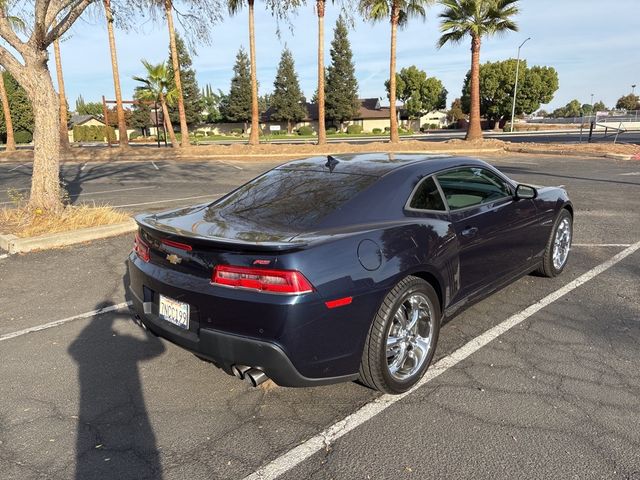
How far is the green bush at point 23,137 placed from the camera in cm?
5659

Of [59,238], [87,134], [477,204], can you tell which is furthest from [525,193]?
[87,134]

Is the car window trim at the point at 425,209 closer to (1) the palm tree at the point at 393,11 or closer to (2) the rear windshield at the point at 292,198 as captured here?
(2) the rear windshield at the point at 292,198

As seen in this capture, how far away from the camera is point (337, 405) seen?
301cm

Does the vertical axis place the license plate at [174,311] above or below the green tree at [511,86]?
below

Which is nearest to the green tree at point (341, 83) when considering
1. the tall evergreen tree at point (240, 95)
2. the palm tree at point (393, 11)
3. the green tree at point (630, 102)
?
the tall evergreen tree at point (240, 95)

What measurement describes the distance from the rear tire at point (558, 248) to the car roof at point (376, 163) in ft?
4.47

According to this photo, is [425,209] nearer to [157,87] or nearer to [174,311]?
[174,311]

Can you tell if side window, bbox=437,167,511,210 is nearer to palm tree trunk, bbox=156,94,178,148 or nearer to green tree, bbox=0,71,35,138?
palm tree trunk, bbox=156,94,178,148

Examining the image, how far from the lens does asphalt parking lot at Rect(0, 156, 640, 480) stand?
2.49 m

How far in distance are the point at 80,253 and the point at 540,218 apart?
5.61m

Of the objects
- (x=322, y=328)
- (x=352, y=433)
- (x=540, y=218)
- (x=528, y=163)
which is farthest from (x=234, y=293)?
(x=528, y=163)

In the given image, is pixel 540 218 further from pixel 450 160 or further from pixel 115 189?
pixel 115 189

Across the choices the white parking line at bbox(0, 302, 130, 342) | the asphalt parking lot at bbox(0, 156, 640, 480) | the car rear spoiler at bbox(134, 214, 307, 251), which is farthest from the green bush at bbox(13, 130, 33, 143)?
the car rear spoiler at bbox(134, 214, 307, 251)

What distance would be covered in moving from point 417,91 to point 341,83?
20408 mm
